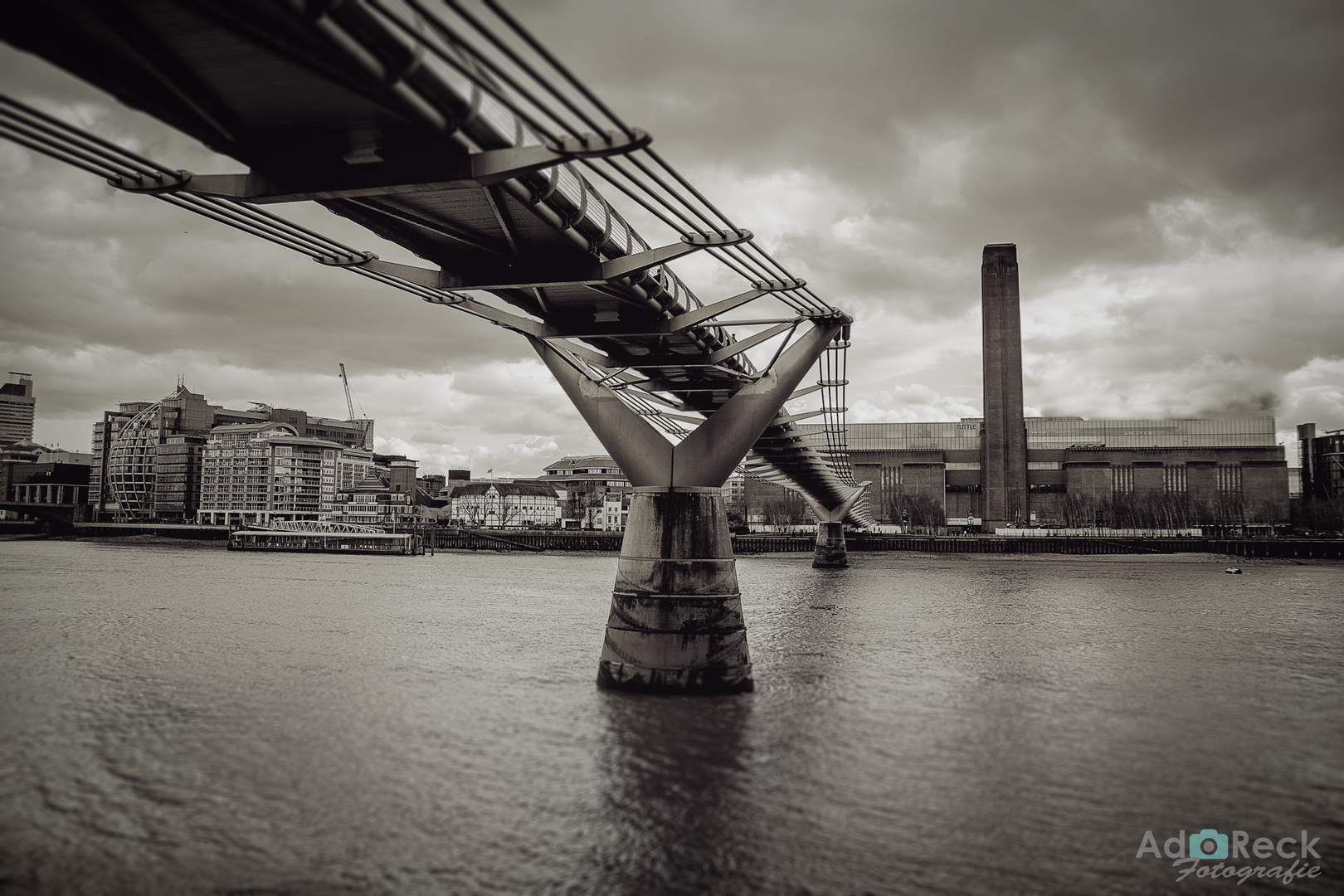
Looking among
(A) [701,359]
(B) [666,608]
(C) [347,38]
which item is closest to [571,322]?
(A) [701,359]

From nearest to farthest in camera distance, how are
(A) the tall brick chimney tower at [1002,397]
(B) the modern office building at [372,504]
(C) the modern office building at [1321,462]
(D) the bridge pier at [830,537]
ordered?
(D) the bridge pier at [830,537]
(A) the tall brick chimney tower at [1002,397]
(C) the modern office building at [1321,462]
(B) the modern office building at [372,504]

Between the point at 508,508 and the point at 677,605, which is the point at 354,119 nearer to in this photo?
the point at 677,605

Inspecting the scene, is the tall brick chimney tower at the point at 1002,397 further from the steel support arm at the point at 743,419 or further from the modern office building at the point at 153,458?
the modern office building at the point at 153,458

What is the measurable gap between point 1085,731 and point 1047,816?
4.43 metres

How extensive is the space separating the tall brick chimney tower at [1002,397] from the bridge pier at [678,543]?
286 ft

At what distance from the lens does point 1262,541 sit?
71312 millimetres

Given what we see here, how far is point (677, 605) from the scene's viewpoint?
49.5 feet

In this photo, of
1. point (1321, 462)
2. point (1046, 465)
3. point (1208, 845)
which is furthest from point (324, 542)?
point (1321, 462)

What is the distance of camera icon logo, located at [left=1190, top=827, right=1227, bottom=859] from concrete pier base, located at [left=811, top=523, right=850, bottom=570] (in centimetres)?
4720

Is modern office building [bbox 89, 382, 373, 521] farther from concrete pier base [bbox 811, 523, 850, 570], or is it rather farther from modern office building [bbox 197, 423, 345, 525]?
concrete pier base [bbox 811, 523, 850, 570]

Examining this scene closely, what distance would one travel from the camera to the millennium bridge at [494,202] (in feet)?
20.9

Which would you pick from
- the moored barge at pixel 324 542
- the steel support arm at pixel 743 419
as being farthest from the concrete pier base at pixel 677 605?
the moored barge at pixel 324 542

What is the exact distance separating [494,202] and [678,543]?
7.29 meters

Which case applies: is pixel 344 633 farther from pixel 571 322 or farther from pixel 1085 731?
pixel 1085 731
